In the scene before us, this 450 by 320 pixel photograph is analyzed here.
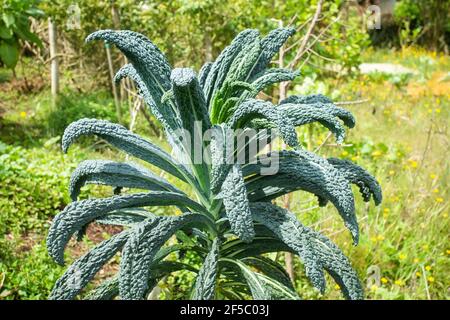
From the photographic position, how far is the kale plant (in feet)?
4.48

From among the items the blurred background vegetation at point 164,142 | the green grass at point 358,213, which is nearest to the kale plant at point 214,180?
the blurred background vegetation at point 164,142

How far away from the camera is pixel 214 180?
144 cm

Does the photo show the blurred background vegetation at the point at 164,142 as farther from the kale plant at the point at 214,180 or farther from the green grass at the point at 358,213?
the kale plant at the point at 214,180

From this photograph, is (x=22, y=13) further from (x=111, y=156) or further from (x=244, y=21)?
(x=244, y=21)

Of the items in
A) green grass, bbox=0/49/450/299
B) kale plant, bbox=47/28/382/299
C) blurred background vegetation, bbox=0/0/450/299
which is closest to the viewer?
kale plant, bbox=47/28/382/299

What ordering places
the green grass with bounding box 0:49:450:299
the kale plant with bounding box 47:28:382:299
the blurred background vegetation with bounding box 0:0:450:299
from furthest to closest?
the blurred background vegetation with bounding box 0:0:450:299 → the green grass with bounding box 0:49:450:299 → the kale plant with bounding box 47:28:382:299

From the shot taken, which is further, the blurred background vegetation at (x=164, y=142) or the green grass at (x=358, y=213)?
the blurred background vegetation at (x=164, y=142)

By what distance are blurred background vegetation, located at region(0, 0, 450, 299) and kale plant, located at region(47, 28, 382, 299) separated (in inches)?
44.1

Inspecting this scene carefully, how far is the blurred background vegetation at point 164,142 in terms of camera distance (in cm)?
321

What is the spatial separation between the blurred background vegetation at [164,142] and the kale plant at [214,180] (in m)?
1.12

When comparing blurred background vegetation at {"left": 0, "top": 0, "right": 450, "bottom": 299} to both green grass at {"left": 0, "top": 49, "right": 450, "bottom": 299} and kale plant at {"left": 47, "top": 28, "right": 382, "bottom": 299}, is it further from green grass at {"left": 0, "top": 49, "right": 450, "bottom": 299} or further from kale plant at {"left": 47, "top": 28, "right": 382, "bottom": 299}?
kale plant at {"left": 47, "top": 28, "right": 382, "bottom": 299}

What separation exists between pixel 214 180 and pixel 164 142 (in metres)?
3.74

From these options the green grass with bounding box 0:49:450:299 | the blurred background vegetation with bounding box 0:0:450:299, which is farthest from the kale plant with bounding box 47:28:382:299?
the green grass with bounding box 0:49:450:299
